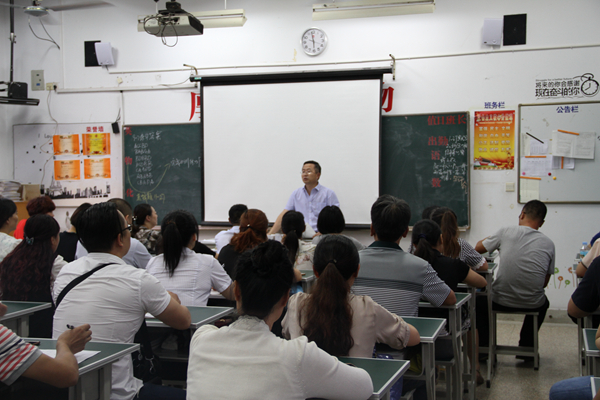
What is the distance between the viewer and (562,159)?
199 inches

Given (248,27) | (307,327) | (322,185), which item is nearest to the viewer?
(307,327)

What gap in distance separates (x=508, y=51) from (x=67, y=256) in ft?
14.6

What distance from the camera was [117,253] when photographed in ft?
6.42

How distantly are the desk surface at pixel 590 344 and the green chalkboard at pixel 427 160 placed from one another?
3.24 meters

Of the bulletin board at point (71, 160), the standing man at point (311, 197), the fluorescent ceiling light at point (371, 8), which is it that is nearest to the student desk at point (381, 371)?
the standing man at point (311, 197)

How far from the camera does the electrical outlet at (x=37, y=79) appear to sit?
6.52 m

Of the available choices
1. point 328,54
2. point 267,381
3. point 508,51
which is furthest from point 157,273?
point 508,51

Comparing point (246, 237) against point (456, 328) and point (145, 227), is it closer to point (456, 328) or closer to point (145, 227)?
point (145, 227)

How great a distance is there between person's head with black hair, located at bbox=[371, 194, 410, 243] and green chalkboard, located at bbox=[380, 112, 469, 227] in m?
3.02

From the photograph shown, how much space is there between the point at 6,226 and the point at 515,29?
4.85m

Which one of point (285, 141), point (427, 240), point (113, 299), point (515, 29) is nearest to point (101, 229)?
point (113, 299)

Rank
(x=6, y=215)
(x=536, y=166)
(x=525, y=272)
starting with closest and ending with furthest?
(x=6, y=215), (x=525, y=272), (x=536, y=166)

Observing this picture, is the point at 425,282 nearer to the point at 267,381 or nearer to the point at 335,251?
the point at 335,251

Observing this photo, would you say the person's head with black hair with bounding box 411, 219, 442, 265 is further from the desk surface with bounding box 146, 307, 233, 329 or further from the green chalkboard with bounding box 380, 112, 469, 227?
the green chalkboard with bounding box 380, 112, 469, 227
